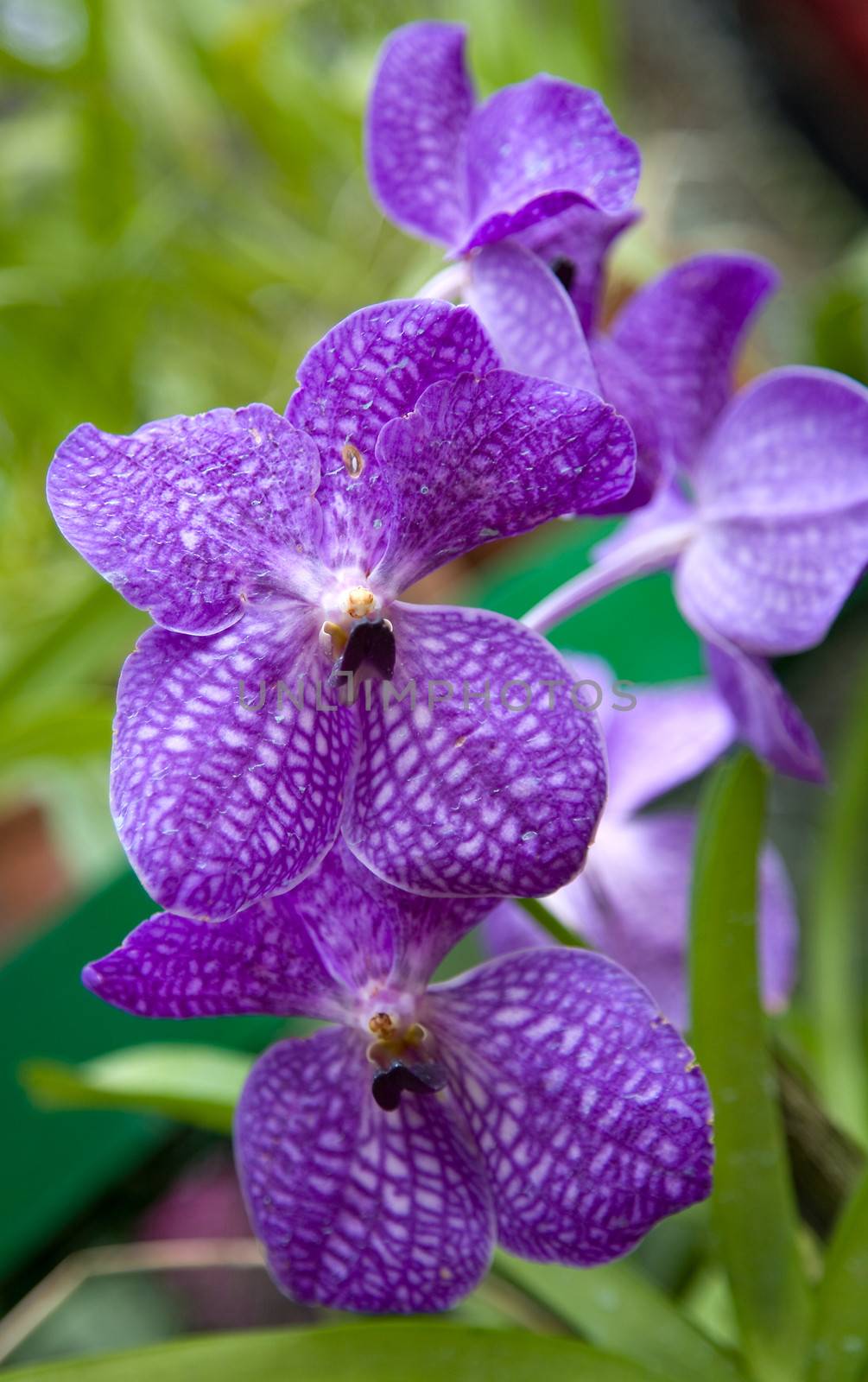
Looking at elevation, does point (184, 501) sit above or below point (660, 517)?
above

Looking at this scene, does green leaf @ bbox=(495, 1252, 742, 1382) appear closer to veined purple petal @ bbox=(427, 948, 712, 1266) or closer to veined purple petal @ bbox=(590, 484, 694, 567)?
veined purple petal @ bbox=(427, 948, 712, 1266)

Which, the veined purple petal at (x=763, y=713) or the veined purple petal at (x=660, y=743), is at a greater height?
the veined purple petal at (x=763, y=713)

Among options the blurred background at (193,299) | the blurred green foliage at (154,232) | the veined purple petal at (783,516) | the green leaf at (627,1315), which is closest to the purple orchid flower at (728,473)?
the veined purple petal at (783,516)

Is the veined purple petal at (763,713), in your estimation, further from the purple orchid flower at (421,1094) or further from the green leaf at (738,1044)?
the purple orchid flower at (421,1094)

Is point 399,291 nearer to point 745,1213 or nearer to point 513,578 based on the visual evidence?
point 513,578

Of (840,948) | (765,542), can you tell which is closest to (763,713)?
(765,542)

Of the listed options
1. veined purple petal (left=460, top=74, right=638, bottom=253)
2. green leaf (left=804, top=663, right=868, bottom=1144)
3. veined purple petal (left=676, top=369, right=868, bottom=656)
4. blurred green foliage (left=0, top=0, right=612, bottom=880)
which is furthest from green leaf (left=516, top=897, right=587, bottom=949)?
blurred green foliage (left=0, top=0, right=612, bottom=880)

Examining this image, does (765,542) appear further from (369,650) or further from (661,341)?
(369,650)
